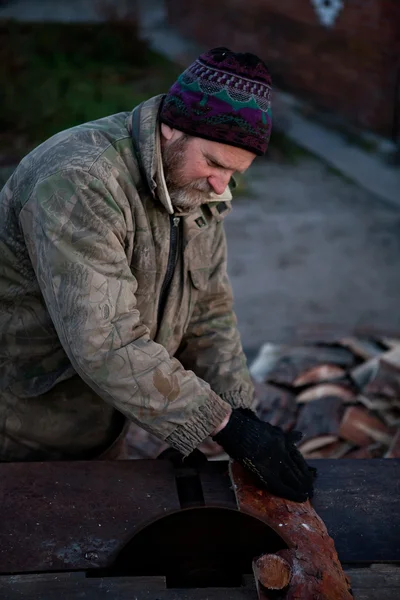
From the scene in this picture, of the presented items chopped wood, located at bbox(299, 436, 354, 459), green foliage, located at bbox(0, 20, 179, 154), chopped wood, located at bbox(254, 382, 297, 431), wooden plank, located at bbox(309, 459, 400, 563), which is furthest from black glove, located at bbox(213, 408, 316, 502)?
green foliage, located at bbox(0, 20, 179, 154)

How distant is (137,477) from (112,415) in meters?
0.33

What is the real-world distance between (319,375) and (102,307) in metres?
2.73

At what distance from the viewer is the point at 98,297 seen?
2.05 m

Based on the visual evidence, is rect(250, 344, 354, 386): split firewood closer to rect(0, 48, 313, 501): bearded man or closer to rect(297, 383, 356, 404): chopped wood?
rect(297, 383, 356, 404): chopped wood

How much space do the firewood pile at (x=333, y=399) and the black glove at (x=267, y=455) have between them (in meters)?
1.42

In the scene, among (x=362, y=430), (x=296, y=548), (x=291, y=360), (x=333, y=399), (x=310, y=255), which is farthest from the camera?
(x=310, y=255)

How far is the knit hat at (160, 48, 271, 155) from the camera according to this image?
2.21 meters

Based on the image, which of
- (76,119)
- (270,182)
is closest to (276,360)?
(270,182)

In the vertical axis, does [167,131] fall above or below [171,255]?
above

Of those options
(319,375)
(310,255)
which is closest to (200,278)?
(319,375)

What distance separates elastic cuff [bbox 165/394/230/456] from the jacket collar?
583mm

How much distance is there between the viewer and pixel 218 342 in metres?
2.67

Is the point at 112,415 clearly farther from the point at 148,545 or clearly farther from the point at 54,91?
the point at 54,91

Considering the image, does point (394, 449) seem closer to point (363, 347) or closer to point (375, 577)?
point (363, 347)
